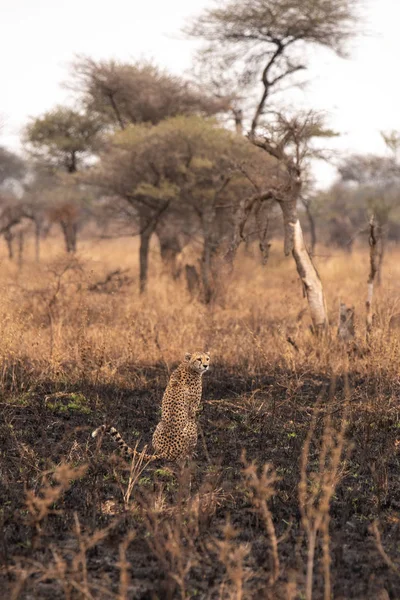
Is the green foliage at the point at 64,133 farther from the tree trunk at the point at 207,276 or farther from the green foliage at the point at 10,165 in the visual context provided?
the green foliage at the point at 10,165

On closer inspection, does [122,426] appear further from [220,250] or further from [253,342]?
[220,250]

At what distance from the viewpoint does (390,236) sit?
107 ft

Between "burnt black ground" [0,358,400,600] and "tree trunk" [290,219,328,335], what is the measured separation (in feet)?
3.73

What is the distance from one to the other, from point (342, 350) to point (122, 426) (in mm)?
2807

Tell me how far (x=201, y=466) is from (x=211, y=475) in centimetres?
35

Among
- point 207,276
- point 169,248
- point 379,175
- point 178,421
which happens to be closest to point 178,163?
point 207,276

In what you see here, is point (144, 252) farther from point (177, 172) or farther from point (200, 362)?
point (200, 362)

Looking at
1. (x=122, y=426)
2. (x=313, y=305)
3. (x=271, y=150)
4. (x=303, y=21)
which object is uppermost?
(x=303, y=21)

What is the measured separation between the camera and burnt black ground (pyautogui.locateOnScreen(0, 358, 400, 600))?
3.28 m

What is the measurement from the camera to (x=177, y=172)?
13.2 meters

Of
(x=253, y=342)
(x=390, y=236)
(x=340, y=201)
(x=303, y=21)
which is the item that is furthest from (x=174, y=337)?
(x=390, y=236)

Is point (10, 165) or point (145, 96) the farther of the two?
A: point (10, 165)

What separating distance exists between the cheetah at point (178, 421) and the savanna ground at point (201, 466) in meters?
0.12

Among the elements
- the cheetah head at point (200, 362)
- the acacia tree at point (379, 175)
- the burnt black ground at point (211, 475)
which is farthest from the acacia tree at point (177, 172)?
→ the cheetah head at point (200, 362)
